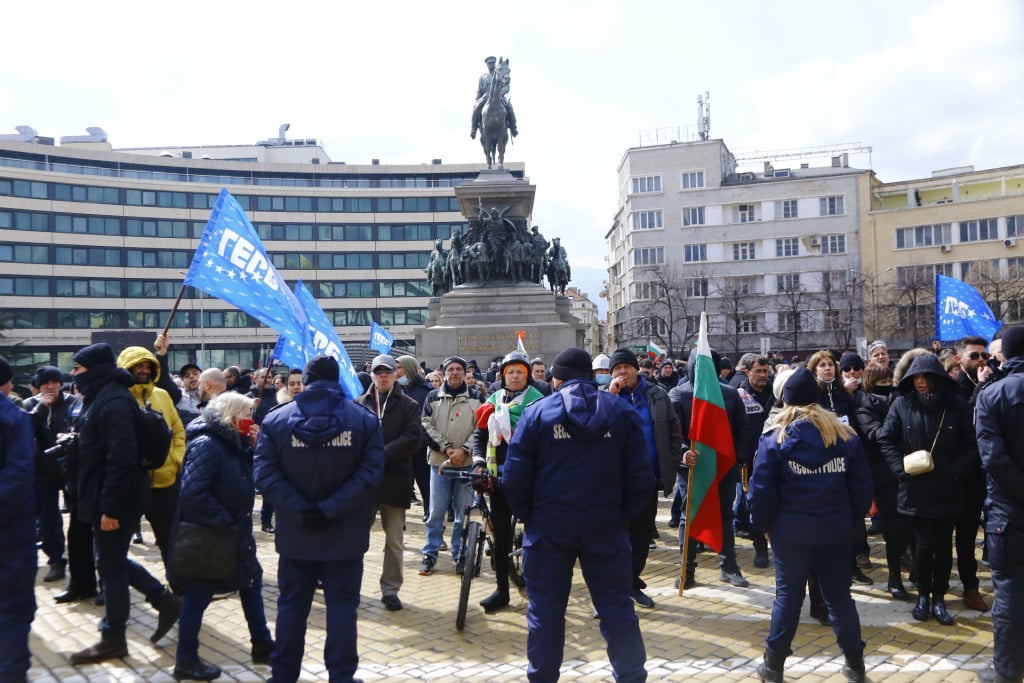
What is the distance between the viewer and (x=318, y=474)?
5027mm

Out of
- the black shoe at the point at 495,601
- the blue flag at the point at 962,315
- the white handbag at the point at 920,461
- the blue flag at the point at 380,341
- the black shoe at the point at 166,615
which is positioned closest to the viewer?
the black shoe at the point at 166,615

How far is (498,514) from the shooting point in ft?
23.5

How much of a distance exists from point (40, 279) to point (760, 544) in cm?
7666

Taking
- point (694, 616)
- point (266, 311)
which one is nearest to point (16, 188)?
point (266, 311)

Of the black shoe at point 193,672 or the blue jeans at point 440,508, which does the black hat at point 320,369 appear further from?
the blue jeans at point 440,508

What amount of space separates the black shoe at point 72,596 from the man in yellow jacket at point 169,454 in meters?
1.37

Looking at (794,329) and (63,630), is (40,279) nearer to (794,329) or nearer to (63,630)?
(794,329)

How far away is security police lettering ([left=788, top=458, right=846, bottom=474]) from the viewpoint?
206 inches

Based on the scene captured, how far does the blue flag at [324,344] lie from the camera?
30.3 feet

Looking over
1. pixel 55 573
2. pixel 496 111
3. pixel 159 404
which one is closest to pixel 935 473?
pixel 159 404

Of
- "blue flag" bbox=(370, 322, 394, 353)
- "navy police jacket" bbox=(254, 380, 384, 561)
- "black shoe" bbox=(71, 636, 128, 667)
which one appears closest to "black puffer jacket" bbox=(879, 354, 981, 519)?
"navy police jacket" bbox=(254, 380, 384, 561)

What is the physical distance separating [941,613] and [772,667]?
214 cm

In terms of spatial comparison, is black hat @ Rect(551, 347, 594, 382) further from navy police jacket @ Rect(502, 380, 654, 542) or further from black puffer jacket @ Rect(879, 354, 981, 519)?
black puffer jacket @ Rect(879, 354, 981, 519)

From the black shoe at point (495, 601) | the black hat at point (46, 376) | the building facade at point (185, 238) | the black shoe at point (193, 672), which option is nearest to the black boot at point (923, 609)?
the black shoe at point (495, 601)
